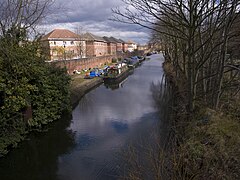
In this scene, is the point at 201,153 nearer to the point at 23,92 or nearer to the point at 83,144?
the point at 83,144

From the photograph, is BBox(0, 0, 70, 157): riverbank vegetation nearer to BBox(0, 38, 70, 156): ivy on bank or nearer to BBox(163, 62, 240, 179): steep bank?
BBox(0, 38, 70, 156): ivy on bank

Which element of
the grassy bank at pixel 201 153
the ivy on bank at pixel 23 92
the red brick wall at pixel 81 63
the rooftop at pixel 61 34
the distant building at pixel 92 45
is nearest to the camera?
the grassy bank at pixel 201 153

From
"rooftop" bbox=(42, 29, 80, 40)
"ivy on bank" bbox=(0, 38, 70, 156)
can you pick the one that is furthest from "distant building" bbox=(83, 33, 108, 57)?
"ivy on bank" bbox=(0, 38, 70, 156)

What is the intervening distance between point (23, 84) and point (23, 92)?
12.0 inches

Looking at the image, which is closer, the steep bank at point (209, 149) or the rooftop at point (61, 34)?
the steep bank at point (209, 149)

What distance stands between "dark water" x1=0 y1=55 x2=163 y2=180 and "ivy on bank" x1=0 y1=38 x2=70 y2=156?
→ 2.00 ft

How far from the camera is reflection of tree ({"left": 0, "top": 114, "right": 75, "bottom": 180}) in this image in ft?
20.9

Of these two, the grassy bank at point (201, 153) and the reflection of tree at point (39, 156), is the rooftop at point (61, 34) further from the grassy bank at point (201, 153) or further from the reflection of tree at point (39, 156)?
the grassy bank at point (201, 153)

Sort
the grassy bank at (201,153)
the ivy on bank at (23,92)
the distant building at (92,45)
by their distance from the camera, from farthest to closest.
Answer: the distant building at (92,45)
the ivy on bank at (23,92)
the grassy bank at (201,153)

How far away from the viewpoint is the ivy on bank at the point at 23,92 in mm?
7035

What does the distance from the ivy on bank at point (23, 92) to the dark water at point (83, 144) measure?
611mm

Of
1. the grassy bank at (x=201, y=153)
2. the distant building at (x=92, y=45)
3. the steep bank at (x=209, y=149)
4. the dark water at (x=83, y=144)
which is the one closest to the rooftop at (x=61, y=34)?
the distant building at (x=92, y=45)

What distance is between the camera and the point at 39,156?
7395mm

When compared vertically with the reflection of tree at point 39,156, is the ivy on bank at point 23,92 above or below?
above
